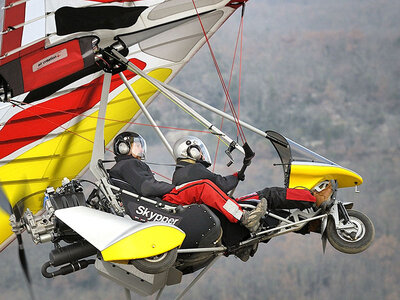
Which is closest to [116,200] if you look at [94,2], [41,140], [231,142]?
[231,142]

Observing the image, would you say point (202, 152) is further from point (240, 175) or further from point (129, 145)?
point (129, 145)

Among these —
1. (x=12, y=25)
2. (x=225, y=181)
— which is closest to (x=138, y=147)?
(x=225, y=181)

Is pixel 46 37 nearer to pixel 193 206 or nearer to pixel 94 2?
pixel 94 2

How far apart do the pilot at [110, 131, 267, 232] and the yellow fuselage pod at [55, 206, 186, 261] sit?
1000 millimetres

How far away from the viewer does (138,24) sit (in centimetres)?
1164

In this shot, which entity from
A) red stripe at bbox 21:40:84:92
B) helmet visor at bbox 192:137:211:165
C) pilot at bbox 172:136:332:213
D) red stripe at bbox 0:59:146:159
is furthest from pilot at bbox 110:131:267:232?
red stripe at bbox 0:59:146:159

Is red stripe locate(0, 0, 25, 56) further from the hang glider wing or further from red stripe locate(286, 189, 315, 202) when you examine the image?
red stripe locate(286, 189, 315, 202)

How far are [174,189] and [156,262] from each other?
1329 mm

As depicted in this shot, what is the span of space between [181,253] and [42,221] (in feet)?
5.41

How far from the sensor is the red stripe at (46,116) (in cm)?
1323

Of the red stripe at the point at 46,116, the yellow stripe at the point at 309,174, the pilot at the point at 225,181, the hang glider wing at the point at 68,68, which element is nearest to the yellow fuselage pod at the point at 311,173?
the yellow stripe at the point at 309,174

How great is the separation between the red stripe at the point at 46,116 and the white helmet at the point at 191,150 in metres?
2.75

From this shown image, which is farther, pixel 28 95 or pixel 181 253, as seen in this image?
pixel 28 95

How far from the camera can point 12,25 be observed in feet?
38.3
